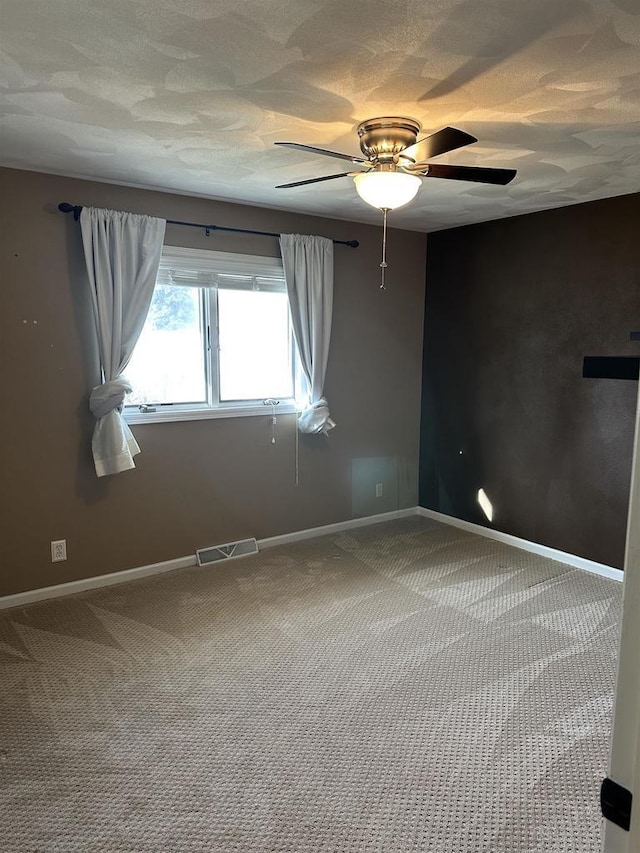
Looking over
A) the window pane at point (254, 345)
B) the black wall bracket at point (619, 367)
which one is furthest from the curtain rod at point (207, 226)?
the black wall bracket at point (619, 367)

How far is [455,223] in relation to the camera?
4355 millimetres

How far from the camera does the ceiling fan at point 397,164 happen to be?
7.11 ft

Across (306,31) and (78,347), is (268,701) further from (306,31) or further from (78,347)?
(306,31)

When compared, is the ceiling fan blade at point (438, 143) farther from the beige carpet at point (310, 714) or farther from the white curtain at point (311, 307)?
the beige carpet at point (310, 714)

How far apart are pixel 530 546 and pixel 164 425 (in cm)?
275

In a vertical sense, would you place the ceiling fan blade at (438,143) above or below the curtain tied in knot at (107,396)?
above

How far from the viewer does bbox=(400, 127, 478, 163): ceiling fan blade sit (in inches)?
75.8

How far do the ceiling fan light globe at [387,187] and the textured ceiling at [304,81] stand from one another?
0.24 meters

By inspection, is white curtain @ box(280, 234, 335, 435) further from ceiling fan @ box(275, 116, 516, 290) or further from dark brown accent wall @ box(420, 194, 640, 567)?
ceiling fan @ box(275, 116, 516, 290)

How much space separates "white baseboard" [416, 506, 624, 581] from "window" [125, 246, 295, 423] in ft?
5.46

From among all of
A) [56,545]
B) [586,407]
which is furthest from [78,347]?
[586,407]

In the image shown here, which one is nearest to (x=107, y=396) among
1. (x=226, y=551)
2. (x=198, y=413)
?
(x=198, y=413)

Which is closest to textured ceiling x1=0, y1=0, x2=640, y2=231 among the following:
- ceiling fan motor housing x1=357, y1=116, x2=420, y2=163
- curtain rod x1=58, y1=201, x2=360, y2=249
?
ceiling fan motor housing x1=357, y1=116, x2=420, y2=163

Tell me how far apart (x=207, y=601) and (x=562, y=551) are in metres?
→ 2.46
